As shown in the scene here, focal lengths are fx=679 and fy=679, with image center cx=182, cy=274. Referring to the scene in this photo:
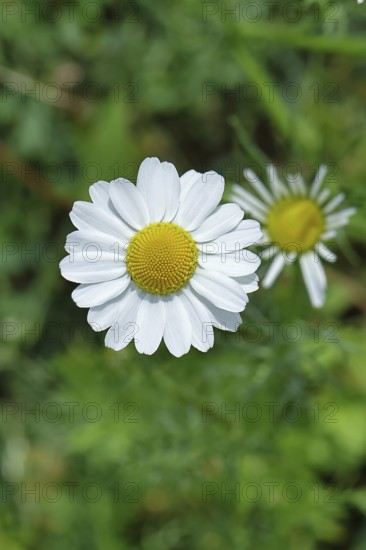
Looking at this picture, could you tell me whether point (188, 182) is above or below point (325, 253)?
above

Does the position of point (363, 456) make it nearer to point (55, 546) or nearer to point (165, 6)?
point (55, 546)

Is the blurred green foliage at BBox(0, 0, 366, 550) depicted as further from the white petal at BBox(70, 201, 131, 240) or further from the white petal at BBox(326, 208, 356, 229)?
the white petal at BBox(70, 201, 131, 240)

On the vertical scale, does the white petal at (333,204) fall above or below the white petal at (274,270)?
above

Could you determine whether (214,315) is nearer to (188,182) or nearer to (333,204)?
(188,182)

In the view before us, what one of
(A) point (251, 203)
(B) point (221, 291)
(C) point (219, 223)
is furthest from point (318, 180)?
(B) point (221, 291)

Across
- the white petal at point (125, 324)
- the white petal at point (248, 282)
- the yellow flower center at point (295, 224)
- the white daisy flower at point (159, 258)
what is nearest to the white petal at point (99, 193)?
the white daisy flower at point (159, 258)

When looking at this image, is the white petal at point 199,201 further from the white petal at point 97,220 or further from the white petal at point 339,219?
the white petal at point 339,219

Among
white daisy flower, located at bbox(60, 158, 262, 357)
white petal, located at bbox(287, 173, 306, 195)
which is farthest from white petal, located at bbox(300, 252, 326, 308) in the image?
white daisy flower, located at bbox(60, 158, 262, 357)
